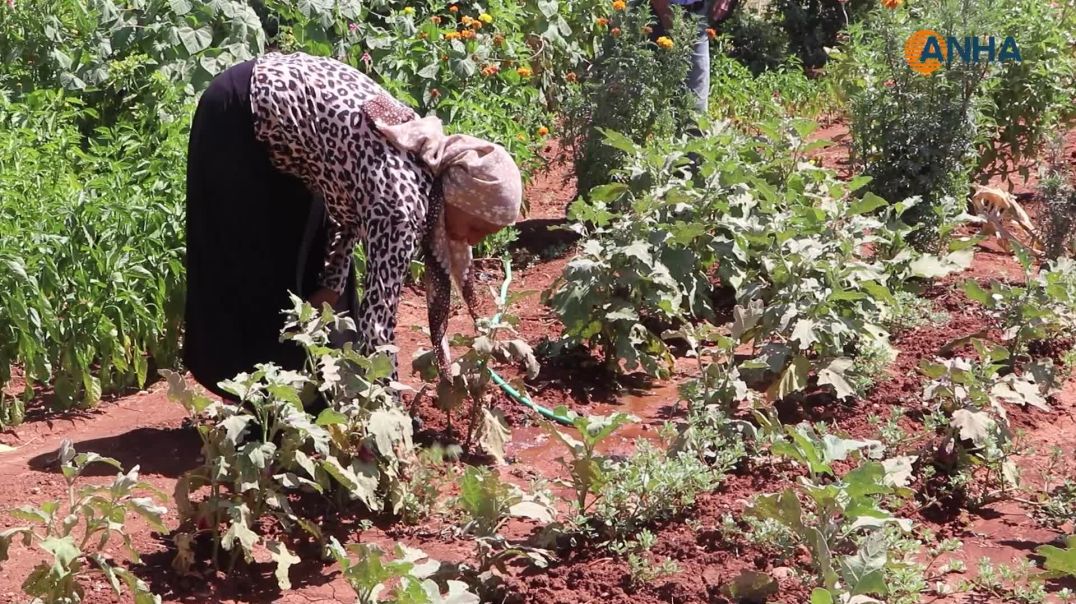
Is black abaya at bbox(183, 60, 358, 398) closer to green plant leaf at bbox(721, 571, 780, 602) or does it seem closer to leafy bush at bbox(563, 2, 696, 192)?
green plant leaf at bbox(721, 571, 780, 602)

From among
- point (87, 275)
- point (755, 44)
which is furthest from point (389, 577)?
point (755, 44)

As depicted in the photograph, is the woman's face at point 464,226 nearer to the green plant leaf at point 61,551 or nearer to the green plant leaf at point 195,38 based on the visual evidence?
the green plant leaf at point 61,551

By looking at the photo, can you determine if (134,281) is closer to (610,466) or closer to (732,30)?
(610,466)

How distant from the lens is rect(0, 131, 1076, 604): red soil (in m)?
3.67

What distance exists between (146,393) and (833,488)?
271 centimetres

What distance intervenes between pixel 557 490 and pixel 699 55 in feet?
10.9

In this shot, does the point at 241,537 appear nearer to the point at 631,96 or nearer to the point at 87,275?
the point at 87,275

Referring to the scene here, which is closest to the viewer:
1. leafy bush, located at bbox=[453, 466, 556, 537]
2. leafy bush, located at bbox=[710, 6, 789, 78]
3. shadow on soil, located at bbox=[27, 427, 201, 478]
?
leafy bush, located at bbox=[453, 466, 556, 537]

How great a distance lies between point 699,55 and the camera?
23.1ft

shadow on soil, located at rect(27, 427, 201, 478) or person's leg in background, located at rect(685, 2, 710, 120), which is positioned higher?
person's leg in background, located at rect(685, 2, 710, 120)

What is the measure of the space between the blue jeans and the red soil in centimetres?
185

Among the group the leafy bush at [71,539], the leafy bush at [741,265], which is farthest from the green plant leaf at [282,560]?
the leafy bush at [741,265]

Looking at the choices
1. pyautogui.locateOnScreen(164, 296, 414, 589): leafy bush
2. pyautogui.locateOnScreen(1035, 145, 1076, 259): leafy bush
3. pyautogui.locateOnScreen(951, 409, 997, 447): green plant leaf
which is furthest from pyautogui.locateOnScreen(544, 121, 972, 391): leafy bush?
pyautogui.locateOnScreen(164, 296, 414, 589): leafy bush

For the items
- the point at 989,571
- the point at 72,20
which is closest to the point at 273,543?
the point at 989,571
